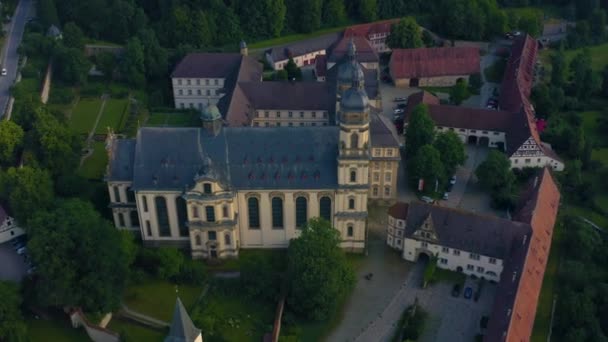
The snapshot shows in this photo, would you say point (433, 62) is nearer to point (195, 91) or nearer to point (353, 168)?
point (195, 91)

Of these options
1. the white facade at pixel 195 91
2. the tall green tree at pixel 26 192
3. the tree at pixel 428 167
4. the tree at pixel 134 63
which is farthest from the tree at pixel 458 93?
the tall green tree at pixel 26 192

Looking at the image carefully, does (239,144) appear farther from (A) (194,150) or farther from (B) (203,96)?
(B) (203,96)

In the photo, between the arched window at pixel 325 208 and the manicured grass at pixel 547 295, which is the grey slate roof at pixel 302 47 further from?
the manicured grass at pixel 547 295

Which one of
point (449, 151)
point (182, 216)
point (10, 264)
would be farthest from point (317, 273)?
point (10, 264)

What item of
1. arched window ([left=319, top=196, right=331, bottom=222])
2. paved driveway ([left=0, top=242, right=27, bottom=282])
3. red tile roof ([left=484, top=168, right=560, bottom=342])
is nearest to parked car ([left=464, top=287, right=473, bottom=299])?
red tile roof ([left=484, top=168, right=560, bottom=342])

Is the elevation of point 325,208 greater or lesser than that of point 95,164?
lesser

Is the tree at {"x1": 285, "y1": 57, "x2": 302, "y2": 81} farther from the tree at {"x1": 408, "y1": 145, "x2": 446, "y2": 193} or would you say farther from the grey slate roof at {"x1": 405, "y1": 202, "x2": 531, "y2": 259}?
the grey slate roof at {"x1": 405, "y1": 202, "x2": 531, "y2": 259}
